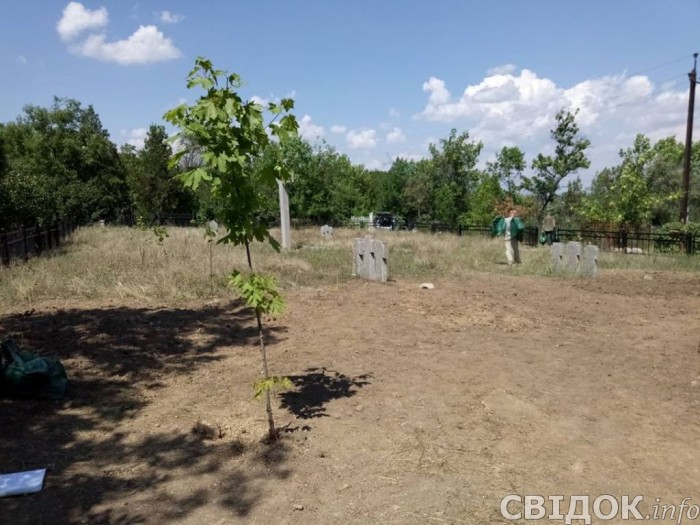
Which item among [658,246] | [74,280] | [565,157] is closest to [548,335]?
[74,280]

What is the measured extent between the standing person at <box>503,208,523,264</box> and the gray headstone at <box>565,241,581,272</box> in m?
1.88

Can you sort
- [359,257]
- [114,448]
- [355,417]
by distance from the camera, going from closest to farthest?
[114,448] → [355,417] → [359,257]

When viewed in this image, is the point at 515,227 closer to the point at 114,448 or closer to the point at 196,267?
the point at 196,267

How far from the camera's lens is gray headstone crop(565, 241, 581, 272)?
526 inches

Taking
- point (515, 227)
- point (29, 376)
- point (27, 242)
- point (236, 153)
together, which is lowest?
point (29, 376)

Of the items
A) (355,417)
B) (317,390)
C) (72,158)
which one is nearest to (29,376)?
(317,390)

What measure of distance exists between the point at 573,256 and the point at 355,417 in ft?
35.0

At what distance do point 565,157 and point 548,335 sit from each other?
856 inches

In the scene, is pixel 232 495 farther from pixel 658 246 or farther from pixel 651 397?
pixel 658 246

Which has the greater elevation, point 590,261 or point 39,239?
point 39,239

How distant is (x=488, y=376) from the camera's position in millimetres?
5539

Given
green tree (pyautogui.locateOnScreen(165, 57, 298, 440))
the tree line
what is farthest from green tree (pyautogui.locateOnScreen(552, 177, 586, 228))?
green tree (pyautogui.locateOnScreen(165, 57, 298, 440))

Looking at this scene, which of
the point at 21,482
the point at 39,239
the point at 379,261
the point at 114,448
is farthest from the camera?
the point at 39,239

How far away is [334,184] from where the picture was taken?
36.2 m
